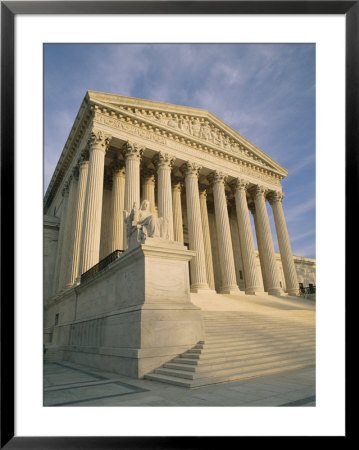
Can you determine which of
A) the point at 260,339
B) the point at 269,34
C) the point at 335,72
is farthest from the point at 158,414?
the point at 260,339

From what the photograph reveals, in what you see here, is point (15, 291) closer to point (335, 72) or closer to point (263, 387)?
point (263, 387)

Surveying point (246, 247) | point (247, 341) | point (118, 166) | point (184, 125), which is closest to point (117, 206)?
point (118, 166)

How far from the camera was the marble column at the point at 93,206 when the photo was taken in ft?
66.1

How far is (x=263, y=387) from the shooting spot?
6.89 meters

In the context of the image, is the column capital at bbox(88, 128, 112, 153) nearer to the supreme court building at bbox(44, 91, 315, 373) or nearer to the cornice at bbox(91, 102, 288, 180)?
the supreme court building at bbox(44, 91, 315, 373)

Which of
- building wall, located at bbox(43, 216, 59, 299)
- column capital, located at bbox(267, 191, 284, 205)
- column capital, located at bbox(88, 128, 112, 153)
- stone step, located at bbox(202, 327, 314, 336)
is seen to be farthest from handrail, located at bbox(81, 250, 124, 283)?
column capital, located at bbox(267, 191, 284, 205)

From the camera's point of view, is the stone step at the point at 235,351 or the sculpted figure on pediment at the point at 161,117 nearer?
the stone step at the point at 235,351

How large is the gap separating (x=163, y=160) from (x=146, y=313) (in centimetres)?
1771

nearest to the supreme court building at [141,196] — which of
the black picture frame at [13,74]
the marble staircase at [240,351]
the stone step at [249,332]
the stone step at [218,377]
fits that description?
the stone step at [249,332]

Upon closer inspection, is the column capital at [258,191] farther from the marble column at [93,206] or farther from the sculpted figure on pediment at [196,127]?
the marble column at [93,206]

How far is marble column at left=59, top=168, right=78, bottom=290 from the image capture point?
24.8 m

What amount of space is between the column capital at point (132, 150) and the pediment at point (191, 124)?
7.26ft

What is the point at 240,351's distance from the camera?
10.1 metres

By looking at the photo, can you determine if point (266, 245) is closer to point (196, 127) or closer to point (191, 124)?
point (196, 127)
